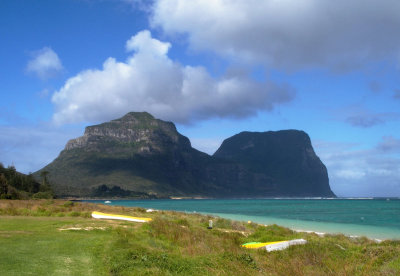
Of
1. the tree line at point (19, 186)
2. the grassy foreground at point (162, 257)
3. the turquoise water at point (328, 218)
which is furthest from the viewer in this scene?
the tree line at point (19, 186)

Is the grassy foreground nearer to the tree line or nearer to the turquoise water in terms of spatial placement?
the turquoise water

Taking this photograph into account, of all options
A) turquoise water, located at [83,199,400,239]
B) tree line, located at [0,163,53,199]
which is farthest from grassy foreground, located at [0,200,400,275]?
tree line, located at [0,163,53,199]

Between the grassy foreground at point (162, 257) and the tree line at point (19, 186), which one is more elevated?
the tree line at point (19, 186)

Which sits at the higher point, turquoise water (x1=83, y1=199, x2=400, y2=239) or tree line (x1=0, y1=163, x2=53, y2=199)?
tree line (x1=0, y1=163, x2=53, y2=199)

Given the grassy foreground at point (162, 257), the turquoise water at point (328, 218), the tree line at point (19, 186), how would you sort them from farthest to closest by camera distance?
the tree line at point (19, 186) → the turquoise water at point (328, 218) → the grassy foreground at point (162, 257)

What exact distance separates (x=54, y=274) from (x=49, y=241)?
4876 mm

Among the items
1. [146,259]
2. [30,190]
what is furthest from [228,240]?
[30,190]

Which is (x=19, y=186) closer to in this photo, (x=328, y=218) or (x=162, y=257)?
(x=328, y=218)

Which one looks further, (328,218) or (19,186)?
(19,186)

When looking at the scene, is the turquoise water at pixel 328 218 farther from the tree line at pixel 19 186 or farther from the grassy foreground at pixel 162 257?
the tree line at pixel 19 186

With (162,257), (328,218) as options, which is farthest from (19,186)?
(162,257)

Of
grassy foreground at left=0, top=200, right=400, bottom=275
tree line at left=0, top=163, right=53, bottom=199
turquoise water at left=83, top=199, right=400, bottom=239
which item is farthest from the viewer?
tree line at left=0, top=163, right=53, bottom=199

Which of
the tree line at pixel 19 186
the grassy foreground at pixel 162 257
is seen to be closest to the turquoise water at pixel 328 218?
the grassy foreground at pixel 162 257

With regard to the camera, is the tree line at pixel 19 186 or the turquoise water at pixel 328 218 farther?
the tree line at pixel 19 186
